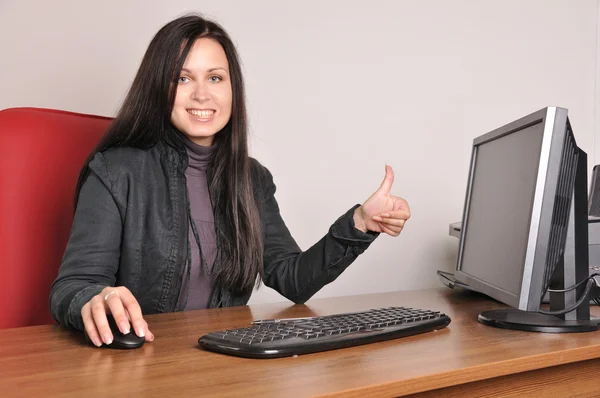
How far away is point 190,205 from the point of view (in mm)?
1570

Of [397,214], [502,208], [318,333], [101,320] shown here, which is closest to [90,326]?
[101,320]

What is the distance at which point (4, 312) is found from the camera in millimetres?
1425

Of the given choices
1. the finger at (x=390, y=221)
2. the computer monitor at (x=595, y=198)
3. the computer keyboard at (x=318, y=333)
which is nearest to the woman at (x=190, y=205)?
the finger at (x=390, y=221)

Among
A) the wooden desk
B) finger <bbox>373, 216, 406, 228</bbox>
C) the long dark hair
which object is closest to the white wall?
the long dark hair

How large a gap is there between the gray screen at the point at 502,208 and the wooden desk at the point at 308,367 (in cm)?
13

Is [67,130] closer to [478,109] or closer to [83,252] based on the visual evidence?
[83,252]

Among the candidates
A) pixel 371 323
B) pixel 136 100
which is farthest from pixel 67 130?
pixel 371 323

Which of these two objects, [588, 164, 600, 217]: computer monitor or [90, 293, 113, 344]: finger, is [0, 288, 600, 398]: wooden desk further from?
[588, 164, 600, 217]: computer monitor

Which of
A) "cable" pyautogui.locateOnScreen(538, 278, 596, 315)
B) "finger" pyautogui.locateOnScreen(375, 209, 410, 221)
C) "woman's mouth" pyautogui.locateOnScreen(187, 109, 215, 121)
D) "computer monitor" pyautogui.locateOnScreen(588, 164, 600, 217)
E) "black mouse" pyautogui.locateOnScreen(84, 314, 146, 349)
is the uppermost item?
"woman's mouth" pyautogui.locateOnScreen(187, 109, 215, 121)

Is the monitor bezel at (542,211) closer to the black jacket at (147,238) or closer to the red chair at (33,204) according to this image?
the black jacket at (147,238)

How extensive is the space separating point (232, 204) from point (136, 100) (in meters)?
0.30

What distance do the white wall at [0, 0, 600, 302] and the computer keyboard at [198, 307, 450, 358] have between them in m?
1.11

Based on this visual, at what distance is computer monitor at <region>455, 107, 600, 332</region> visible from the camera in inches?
46.4

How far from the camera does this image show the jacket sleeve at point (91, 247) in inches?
46.8
